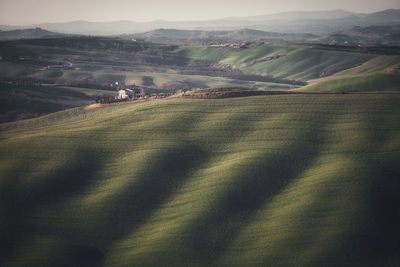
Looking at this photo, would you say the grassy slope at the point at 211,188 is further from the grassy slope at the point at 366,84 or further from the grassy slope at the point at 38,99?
the grassy slope at the point at 38,99

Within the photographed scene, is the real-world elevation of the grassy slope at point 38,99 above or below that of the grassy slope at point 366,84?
below

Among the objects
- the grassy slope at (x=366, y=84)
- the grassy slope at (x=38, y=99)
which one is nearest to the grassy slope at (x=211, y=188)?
the grassy slope at (x=366, y=84)

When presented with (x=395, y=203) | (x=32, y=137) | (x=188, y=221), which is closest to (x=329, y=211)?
(x=395, y=203)

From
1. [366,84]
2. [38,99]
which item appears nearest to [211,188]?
[366,84]

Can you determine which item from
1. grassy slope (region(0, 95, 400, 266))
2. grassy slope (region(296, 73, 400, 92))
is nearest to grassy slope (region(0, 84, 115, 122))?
grassy slope (region(0, 95, 400, 266))

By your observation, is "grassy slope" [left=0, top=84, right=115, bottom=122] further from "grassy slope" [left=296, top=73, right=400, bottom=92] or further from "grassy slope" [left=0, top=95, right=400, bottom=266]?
"grassy slope" [left=296, top=73, right=400, bottom=92]

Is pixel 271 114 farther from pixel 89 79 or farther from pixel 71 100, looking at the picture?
pixel 89 79
